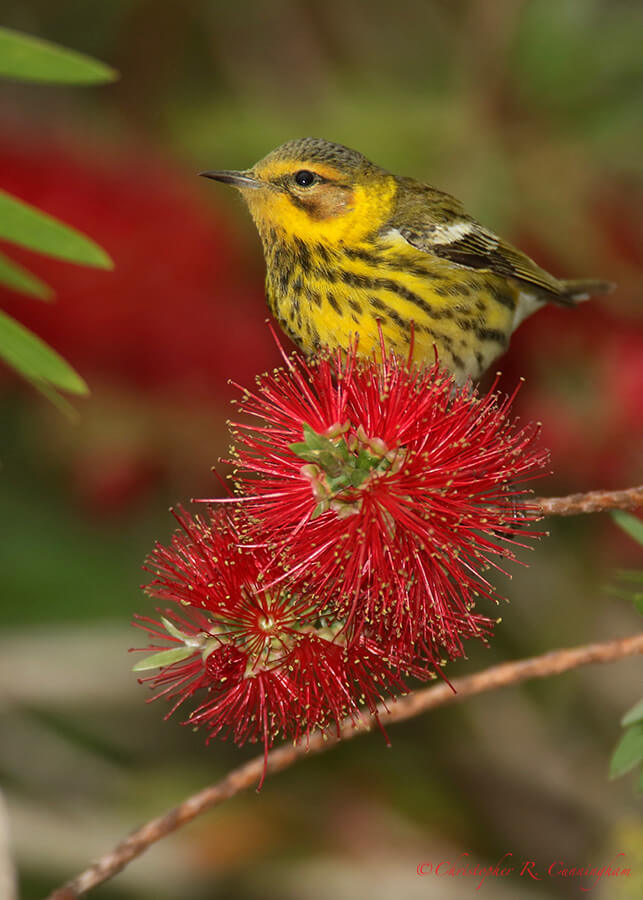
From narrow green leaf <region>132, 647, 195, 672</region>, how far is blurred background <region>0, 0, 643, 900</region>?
75.0 inches

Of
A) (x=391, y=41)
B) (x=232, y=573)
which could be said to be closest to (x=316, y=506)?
(x=232, y=573)

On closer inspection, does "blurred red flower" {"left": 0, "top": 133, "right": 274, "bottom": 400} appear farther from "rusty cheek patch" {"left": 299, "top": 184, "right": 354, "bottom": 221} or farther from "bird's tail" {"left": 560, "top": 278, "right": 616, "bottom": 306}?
"rusty cheek patch" {"left": 299, "top": 184, "right": 354, "bottom": 221}

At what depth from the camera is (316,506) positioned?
5.62 ft

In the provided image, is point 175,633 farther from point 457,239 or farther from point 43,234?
point 457,239

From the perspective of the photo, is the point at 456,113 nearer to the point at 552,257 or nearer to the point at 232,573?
the point at 552,257

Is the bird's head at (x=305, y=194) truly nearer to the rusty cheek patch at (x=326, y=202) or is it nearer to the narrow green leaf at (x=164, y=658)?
the rusty cheek patch at (x=326, y=202)

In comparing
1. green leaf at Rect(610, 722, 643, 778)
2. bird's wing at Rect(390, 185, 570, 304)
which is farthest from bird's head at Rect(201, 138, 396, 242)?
green leaf at Rect(610, 722, 643, 778)

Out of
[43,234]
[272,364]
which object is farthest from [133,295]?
[43,234]

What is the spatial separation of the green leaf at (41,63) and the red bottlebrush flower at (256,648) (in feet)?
2.37

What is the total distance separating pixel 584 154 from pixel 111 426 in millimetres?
1999

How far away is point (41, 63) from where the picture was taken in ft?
5.88

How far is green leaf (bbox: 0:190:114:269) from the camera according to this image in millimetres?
1843

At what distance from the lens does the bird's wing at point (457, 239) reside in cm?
250

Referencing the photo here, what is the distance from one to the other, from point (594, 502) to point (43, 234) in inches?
38.8
